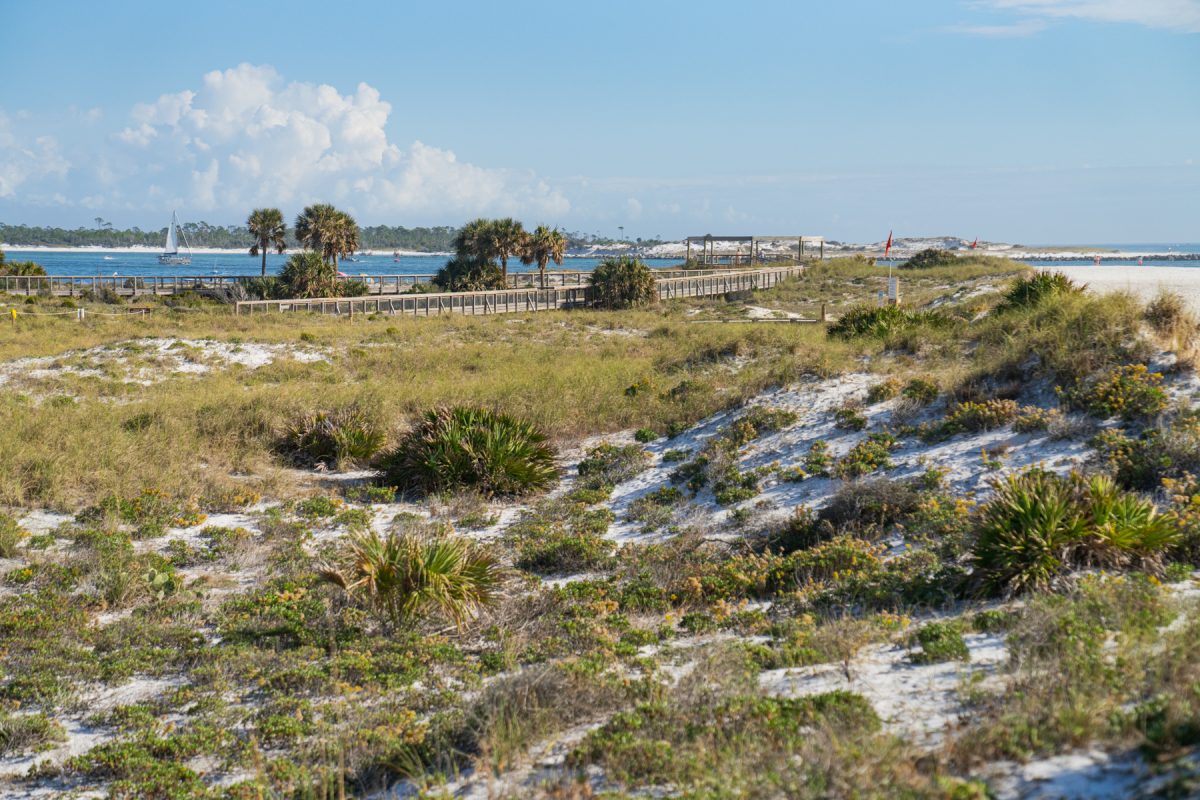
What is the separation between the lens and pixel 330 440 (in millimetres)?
16094

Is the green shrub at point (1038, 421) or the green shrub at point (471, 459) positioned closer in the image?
the green shrub at point (1038, 421)

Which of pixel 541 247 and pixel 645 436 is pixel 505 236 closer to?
pixel 541 247

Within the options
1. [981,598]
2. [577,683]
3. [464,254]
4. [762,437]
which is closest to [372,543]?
[577,683]

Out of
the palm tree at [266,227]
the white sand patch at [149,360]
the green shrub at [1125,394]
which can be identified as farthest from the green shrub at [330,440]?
the palm tree at [266,227]

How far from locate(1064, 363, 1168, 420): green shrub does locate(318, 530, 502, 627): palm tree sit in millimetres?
8600

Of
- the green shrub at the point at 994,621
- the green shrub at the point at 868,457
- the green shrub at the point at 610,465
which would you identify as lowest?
the green shrub at the point at 610,465

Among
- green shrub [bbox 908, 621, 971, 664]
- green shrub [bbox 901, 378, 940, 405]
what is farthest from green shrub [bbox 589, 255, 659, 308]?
green shrub [bbox 908, 621, 971, 664]

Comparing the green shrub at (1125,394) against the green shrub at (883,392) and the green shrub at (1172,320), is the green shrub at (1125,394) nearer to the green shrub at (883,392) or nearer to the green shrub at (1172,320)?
the green shrub at (1172,320)

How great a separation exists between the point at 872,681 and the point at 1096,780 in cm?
216

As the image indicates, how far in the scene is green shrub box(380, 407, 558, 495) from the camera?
14.1 metres

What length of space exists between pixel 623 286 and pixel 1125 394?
3863cm

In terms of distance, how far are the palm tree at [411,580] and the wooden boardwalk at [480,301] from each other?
110 ft

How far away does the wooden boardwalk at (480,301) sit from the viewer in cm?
4178

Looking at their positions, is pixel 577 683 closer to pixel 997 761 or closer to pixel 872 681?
pixel 872 681
